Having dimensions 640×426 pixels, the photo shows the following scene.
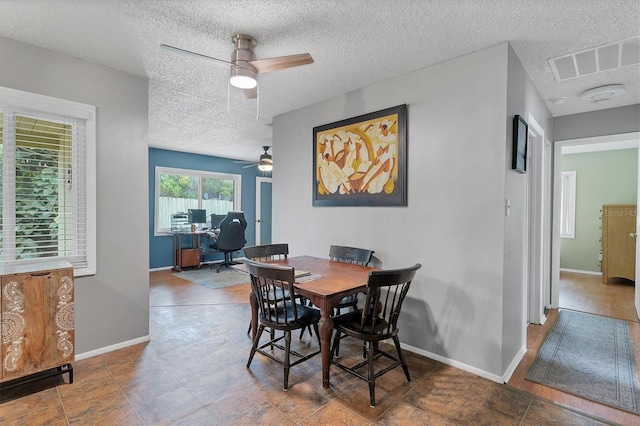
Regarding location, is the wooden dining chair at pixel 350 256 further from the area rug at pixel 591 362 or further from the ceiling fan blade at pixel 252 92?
the ceiling fan blade at pixel 252 92

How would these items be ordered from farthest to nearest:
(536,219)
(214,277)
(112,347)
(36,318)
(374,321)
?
(214,277)
(536,219)
(112,347)
(36,318)
(374,321)

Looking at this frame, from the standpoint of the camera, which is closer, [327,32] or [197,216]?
[327,32]

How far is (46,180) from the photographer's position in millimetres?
2465

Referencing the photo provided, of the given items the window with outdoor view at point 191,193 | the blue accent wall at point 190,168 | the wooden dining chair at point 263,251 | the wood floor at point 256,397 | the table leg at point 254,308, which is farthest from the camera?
the window with outdoor view at point 191,193

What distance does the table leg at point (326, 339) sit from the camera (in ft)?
6.84

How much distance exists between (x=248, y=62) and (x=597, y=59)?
271 cm

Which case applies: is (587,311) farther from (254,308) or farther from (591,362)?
(254,308)

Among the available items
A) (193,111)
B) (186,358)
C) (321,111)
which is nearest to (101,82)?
(193,111)

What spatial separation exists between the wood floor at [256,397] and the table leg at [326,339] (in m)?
0.09

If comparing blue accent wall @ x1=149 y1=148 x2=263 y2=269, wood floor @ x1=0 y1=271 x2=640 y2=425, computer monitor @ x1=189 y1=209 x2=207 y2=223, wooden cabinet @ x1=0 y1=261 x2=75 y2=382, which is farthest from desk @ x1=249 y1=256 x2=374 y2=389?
blue accent wall @ x1=149 y1=148 x2=263 y2=269

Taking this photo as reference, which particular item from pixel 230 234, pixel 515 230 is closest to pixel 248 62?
pixel 515 230

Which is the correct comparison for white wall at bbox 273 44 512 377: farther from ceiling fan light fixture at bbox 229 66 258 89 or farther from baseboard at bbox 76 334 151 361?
baseboard at bbox 76 334 151 361

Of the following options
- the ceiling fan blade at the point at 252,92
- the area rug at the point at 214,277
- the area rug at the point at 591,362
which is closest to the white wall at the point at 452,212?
the area rug at the point at 591,362

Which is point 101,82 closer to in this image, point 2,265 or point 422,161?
point 2,265
